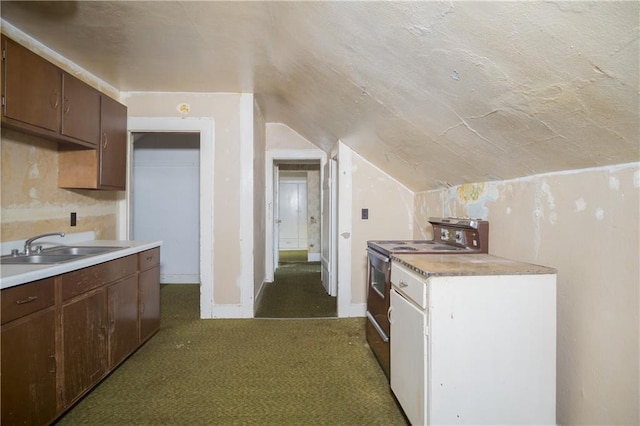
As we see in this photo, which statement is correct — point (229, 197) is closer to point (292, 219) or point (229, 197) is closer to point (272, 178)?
point (272, 178)

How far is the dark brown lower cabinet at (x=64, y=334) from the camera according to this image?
55.4 inches

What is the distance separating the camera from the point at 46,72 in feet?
6.29

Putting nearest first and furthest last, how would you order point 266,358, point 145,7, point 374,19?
point 374,19
point 145,7
point 266,358

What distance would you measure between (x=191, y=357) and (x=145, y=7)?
7.88ft

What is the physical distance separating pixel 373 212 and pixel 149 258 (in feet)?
7.16

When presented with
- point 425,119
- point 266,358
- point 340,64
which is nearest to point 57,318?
point 266,358

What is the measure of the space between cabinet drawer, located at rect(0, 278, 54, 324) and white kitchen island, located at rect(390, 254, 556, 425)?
1833 mm

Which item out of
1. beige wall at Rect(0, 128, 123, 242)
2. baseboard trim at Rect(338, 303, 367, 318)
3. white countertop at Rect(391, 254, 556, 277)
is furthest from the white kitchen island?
beige wall at Rect(0, 128, 123, 242)

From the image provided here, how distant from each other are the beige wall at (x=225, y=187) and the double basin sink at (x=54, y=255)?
3.55 ft

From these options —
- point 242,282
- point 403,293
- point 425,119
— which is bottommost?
point 242,282

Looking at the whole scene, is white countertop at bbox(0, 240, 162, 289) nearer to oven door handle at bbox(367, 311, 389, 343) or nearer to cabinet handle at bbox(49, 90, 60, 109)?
cabinet handle at bbox(49, 90, 60, 109)

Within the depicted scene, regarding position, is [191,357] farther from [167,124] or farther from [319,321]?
[167,124]

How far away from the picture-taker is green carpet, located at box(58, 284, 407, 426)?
5.86 feet

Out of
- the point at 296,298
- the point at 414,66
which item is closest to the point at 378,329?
the point at 414,66
